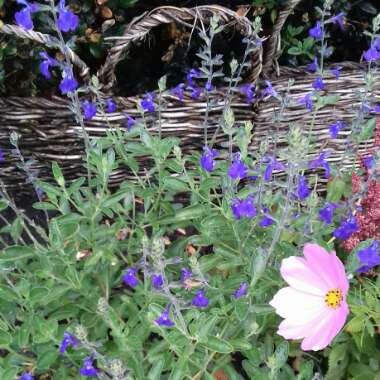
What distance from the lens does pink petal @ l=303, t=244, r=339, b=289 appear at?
119 cm

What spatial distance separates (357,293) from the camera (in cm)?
176

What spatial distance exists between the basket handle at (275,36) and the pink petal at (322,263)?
4.09ft

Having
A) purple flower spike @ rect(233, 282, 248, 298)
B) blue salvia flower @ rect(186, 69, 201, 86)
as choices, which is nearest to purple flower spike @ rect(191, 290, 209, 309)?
purple flower spike @ rect(233, 282, 248, 298)

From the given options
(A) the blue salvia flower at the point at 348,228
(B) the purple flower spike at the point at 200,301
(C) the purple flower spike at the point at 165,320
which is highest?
(A) the blue salvia flower at the point at 348,228

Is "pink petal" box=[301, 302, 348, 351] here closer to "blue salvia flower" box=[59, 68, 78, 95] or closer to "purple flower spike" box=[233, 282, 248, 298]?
"purple flower spike" box=[233, 282, 248, 298]

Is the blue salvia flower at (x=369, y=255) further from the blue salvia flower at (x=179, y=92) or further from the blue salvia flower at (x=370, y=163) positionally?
the blue salvia flower at (x=179, y=92)

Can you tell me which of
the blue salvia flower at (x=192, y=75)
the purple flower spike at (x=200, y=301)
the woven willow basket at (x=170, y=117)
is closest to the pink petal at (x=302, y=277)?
the purple flower spike at (x=200, y=301)

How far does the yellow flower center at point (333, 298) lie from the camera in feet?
4.16

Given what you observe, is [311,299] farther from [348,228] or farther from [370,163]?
[370,163]

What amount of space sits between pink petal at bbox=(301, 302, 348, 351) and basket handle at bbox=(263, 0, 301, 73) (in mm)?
1279

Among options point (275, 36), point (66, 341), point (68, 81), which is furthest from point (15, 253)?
point (275, 36)

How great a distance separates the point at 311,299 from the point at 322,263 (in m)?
0.12

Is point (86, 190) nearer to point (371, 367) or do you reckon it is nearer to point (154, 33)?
point (371, 367)

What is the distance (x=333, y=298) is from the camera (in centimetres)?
128
